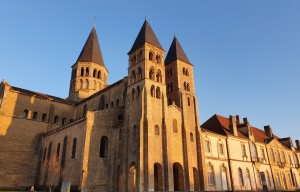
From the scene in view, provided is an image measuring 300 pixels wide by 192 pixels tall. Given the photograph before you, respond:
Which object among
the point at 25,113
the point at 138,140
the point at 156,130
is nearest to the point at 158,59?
the point at 156,130

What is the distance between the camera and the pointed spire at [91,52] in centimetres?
5131

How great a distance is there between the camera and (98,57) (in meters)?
52.7

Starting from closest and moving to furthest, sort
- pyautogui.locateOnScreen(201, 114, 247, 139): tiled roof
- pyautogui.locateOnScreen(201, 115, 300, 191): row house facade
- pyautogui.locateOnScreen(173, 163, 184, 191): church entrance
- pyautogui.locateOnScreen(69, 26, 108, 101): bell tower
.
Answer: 1. pyautogui.locateOnScreen(173, 163, 184, 191): church entrance
2. pyautogui.locateOnScreen(201, 115, 300, 191): row house facade
3. pyautogui.locateOnScreen(201, 114, 247, 139): tiled roof
4. pyautogui.locateOnScreen(69, 26, 108, 101): bell tower

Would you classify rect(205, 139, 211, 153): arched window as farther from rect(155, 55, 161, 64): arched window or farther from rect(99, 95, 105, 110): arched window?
rect(99, 95, 105, 110): arched window

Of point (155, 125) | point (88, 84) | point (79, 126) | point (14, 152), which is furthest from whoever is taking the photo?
point (88, 84)

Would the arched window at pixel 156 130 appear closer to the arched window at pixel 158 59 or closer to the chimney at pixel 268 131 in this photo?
the arched window at pixel 158 59

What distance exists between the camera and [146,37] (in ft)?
113

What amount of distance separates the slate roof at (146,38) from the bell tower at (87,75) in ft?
56.6

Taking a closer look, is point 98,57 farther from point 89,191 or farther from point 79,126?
point 89,191

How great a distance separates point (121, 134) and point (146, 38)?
13249 mm

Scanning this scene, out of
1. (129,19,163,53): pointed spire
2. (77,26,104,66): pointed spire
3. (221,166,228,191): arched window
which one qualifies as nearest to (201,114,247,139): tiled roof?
(221,166,228,191): arched window

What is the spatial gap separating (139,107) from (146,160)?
20.9 ft

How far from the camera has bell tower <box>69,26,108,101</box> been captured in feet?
162

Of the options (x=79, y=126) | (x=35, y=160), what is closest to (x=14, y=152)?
(x=35, y=160)
